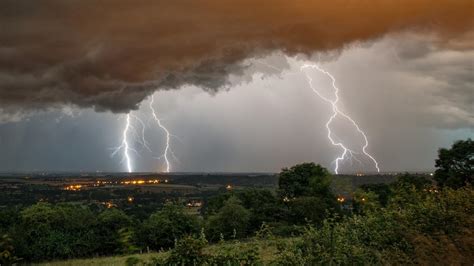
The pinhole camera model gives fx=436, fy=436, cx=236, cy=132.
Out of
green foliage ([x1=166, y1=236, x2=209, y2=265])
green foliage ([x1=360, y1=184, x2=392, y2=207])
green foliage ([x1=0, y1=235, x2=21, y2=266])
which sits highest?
green foliage ([x1=0, y1=235, x2=21, y2=266])

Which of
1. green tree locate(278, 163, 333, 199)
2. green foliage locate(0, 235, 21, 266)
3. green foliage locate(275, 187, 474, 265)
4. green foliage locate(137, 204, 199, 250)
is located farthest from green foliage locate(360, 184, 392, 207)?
green foliage locate(0, 235, 21, 266)

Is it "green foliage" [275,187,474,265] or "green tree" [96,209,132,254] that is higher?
"green foliage" [275,187,474,265]

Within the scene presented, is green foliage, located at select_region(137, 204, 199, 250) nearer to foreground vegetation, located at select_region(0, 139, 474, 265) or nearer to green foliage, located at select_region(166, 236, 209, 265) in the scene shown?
foreground vegetation, located at select_region(0, 139, 474, 265)

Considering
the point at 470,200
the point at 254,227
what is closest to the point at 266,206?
the point at 254,227

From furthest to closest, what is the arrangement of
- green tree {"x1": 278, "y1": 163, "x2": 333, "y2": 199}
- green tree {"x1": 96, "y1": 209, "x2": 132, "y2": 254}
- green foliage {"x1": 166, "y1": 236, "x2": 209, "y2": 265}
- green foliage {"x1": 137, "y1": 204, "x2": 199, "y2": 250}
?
green tree {"x1": 278, "y1": 163, "x2": 333, "y2": 199}
green foliage {"x1": 137, "y1": 204, "x2": 199, "y2": 250}
green tree {"x1": 96, "y1": 209, "x2": 132, "y2": 254}
green foliage {"x1": 166, "y1": 236, "x2": 209, "y2": 265}

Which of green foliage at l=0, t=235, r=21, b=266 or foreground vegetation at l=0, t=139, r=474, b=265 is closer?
green foliage at l=0, t=235, r=21, b=266

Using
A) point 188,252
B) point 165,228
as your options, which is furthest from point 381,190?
point 188,252
